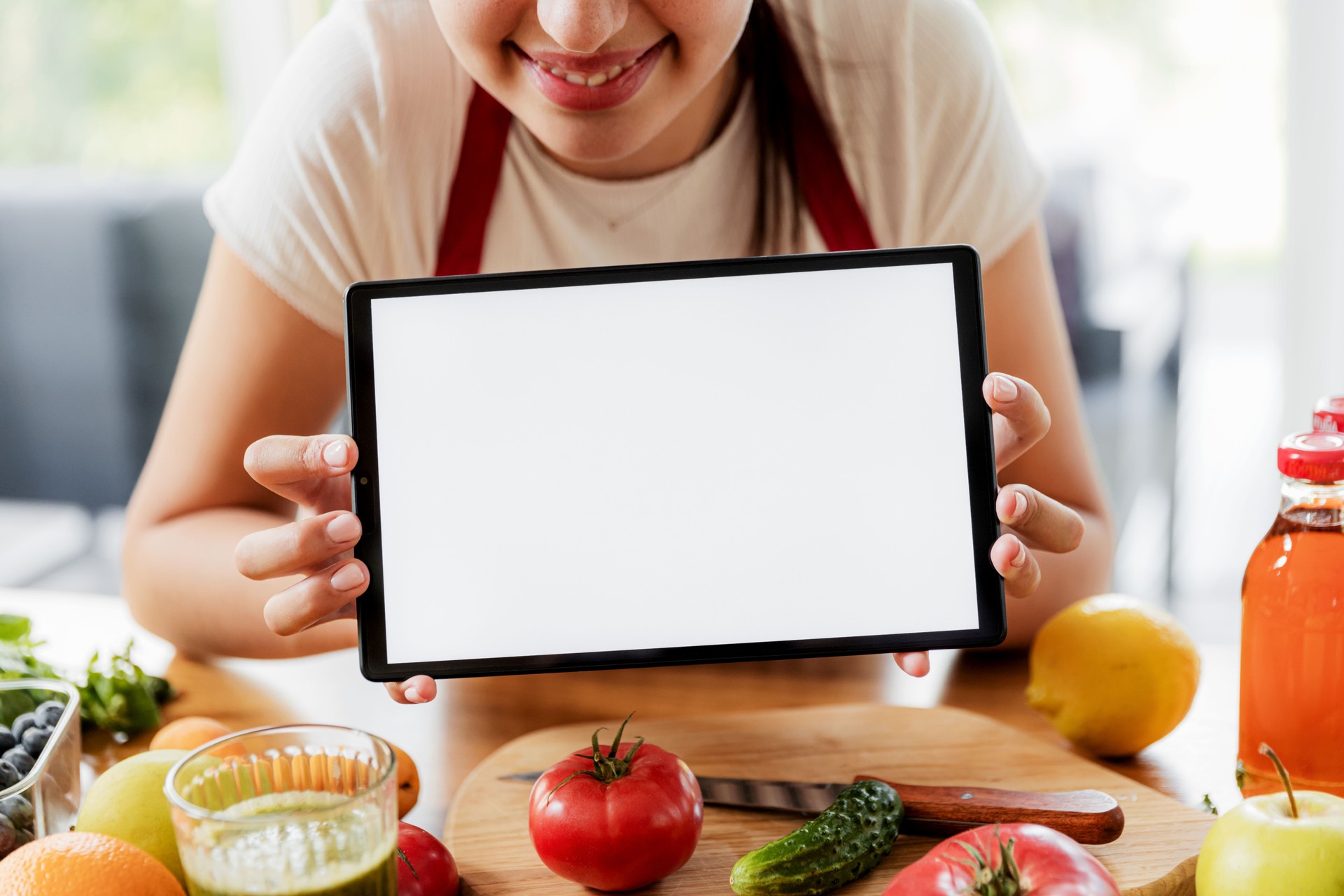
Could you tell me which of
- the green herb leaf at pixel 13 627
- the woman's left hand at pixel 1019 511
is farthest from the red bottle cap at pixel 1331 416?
the green herb leaf at pixel 13 627

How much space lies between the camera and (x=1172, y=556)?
8.50 ft

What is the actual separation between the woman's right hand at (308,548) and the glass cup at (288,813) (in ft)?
0.44

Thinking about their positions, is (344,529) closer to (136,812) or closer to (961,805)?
(136,812)

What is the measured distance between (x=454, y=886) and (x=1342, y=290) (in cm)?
218

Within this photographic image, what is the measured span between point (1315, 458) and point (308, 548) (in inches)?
25.7

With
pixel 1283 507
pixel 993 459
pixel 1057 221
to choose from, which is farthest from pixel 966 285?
pixel 1057 221

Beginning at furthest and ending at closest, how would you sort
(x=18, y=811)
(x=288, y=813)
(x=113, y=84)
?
(x=113, y=84) < (x=18, y=811) < (x=288, y=813)

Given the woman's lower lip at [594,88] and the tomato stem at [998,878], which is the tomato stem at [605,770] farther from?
the woman's lower lip at [594,88]

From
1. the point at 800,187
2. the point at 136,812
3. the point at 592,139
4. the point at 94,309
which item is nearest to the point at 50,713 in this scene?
the point at 136,812

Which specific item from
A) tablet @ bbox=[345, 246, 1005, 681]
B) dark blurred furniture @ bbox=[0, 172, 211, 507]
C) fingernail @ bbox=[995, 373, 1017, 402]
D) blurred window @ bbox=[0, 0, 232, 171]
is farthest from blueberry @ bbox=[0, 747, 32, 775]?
blurred window @ bbox=[0, 0, 232, 171]

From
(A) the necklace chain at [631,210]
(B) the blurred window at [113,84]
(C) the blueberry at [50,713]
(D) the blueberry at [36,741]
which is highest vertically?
(B) the blurred window at [113,84]

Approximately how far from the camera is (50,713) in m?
0.78

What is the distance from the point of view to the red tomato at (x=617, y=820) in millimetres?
693

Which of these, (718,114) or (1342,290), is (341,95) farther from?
(1342,290)
